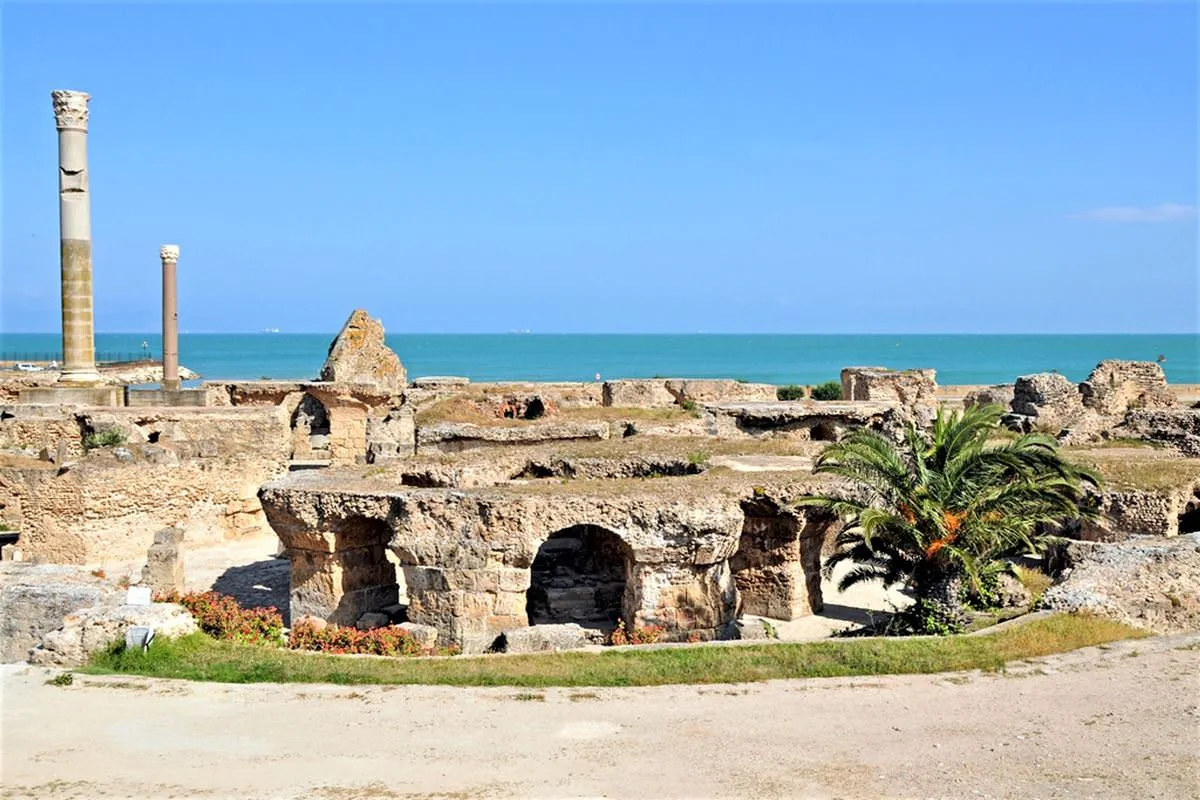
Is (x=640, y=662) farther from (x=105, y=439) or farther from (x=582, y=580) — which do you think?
(x=105, y=439)

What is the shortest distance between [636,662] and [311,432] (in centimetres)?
3149

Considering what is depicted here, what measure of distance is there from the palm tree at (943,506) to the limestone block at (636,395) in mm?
16802

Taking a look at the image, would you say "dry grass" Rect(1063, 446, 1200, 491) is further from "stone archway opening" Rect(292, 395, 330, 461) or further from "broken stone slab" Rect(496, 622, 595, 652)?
"stone archway opening" Rect(292, 395, 330, 461)

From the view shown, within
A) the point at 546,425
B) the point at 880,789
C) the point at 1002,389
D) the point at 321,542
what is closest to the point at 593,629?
the point at 321,542

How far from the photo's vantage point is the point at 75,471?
2166 cm

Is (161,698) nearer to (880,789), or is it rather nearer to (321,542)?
(321,542)

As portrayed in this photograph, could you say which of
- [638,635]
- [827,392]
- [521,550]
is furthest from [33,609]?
[827,392]

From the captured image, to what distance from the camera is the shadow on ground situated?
738 inches

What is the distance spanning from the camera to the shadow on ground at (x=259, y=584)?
18734mm

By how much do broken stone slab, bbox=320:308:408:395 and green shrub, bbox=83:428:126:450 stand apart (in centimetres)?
945

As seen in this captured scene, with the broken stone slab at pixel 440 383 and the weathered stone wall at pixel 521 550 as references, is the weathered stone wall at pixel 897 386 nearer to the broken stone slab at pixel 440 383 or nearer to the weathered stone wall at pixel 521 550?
the broken stone slab at pixel 440 383

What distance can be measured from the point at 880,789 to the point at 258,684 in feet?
20.8

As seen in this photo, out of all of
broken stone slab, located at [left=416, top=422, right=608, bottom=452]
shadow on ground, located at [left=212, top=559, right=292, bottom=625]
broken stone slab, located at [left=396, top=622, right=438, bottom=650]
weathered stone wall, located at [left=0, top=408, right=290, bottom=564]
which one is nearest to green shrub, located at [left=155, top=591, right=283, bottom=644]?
broken stone slab, located at [left=396, top=622, right=438, bottom=650]

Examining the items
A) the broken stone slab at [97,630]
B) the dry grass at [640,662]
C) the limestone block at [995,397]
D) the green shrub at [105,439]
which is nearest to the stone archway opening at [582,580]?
the dry grass at [640,662]
